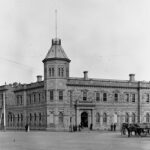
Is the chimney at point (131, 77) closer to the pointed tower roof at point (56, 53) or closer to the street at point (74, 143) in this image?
the pointed tower roof at point (56, 53)

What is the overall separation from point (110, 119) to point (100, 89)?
5351mm

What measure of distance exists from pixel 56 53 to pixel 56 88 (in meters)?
5.62

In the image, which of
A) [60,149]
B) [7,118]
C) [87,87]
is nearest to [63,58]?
[87,87]

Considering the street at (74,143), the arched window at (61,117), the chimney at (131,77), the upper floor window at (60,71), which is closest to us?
the street at (74,143)

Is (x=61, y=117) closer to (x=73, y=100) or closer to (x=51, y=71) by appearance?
(x=73, y=100)

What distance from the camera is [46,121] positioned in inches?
2542

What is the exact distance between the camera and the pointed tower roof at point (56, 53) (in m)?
64.7

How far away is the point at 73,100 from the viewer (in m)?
65.9

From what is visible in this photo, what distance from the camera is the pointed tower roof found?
212 feet

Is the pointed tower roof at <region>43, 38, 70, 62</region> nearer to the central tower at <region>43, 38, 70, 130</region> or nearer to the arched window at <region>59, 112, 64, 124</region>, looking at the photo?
the central tower at <region>43, 38, 70, 130</region>

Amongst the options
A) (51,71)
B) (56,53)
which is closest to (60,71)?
(51,71)

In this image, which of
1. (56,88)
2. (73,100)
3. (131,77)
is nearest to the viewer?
(56,88)

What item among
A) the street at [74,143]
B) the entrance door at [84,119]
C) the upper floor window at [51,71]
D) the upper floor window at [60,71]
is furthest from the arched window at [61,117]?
the street at [74,143]

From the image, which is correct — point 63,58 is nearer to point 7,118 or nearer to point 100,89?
point 100,89
